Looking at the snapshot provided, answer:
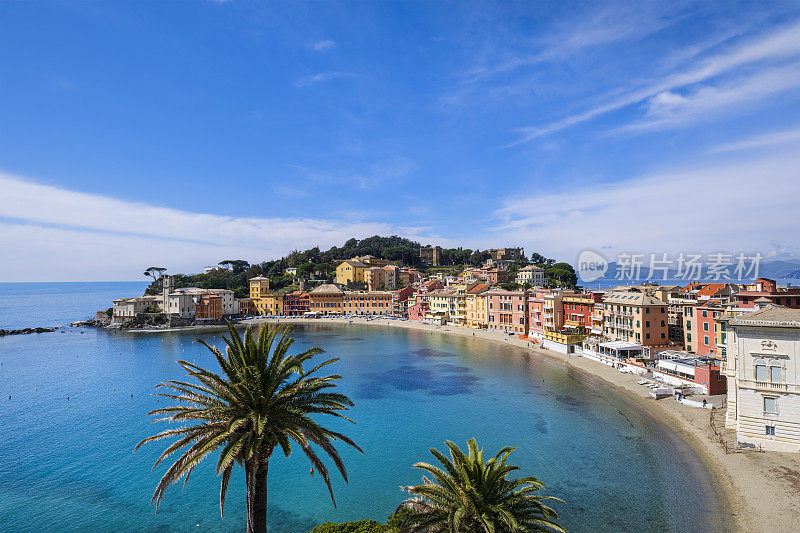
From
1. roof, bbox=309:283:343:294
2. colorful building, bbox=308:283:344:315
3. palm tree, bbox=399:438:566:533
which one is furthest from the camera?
roof, bbox=309:283:343:294

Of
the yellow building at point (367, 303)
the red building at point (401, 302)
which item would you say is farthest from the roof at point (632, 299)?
the yellow building at point (367, 303)

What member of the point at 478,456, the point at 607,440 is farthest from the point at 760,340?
the point at 478,456

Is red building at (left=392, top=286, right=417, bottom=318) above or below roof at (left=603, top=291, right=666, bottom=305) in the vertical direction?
below

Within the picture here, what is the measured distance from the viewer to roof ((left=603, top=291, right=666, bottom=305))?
50125 mm

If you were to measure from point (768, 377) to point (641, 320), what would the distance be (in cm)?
2626

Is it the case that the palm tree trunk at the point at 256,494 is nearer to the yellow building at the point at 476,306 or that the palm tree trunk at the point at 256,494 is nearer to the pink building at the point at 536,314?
the pink building at the point at 536,314

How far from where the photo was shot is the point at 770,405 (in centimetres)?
2466

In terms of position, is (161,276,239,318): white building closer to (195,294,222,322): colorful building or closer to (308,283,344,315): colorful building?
(195,294,222,322): colorful building

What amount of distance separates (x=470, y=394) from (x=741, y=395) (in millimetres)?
23612

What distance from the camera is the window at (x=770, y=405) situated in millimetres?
24562

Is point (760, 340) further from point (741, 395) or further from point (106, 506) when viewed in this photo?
point (106, 506)

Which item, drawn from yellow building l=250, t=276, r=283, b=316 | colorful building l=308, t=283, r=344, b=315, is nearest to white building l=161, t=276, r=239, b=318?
yellow building l=250, t=276, r=283, b=316

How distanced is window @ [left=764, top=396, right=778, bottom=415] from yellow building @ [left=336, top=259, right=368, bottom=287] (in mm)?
122692

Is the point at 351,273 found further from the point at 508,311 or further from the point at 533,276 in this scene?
the point at 508,311
